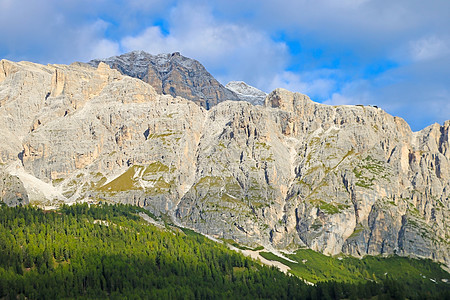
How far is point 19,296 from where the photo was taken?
190m

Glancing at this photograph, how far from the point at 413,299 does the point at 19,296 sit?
429 feet

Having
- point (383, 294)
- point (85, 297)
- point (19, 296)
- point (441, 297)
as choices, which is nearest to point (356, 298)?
point (383, 294)

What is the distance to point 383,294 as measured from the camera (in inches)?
7771

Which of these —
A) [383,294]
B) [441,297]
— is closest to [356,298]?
[383,294]

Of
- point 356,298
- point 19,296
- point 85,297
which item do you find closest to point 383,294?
point 356,298

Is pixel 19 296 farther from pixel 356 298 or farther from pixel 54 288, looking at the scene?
pixel 356 298

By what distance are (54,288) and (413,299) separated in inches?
4786

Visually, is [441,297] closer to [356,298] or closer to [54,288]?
[356,298]

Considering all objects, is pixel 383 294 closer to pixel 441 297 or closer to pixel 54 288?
pixel 441 297

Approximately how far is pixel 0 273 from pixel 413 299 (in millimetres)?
140889

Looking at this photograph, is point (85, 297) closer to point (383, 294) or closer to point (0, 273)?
point (0, 273)

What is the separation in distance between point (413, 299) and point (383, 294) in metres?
9.77

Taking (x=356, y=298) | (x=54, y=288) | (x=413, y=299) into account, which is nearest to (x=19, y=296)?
(x=54, y=288)

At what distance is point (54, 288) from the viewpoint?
7781 inches
